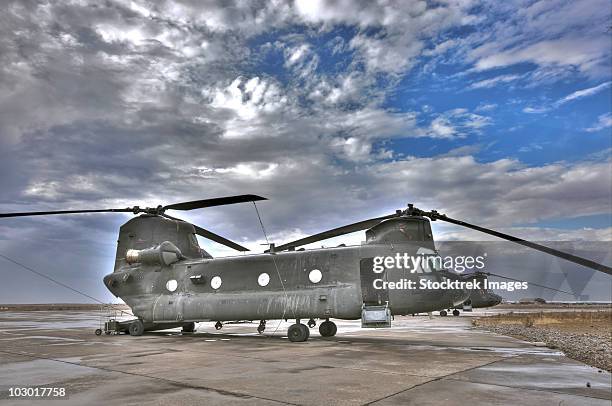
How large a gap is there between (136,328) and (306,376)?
14.6m

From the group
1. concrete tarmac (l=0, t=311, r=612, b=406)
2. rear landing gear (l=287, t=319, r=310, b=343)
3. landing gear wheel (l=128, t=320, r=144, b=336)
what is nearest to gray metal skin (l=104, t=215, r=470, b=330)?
landing gear wheel (l=128, t=320, r=144, b=336)

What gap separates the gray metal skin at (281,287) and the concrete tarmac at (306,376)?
2.61m

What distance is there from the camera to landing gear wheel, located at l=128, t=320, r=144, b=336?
2091cm

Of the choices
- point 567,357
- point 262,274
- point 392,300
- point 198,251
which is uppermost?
point 198,251

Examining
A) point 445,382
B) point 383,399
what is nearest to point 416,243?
point 445,382

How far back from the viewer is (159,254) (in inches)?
833

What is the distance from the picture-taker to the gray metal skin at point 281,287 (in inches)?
656

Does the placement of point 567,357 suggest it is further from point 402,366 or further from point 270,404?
point 270,404

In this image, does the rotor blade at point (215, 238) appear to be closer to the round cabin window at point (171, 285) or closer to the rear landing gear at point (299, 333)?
the round cabin window at point (171, 285)

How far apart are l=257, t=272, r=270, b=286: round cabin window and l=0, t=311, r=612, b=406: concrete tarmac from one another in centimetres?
413

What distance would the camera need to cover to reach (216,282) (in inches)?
767

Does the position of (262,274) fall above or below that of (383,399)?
above

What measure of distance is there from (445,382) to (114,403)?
5.71 meters

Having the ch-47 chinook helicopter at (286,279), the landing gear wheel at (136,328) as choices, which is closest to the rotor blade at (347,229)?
the ch-47 chinook helicopter at (286,279)
